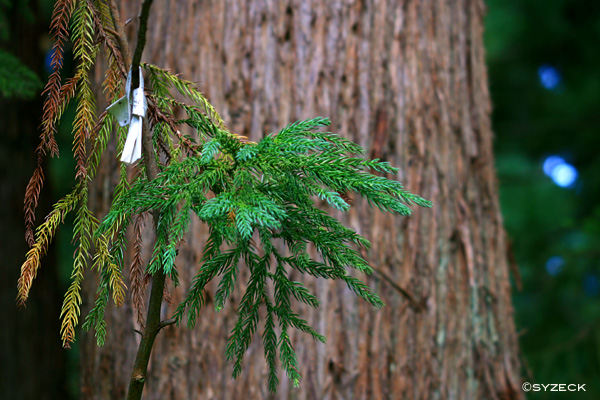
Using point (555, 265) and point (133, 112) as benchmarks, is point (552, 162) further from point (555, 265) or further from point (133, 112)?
point (133, 112)

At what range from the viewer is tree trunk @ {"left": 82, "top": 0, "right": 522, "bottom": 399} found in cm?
158

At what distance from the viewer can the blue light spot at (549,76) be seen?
246 inches

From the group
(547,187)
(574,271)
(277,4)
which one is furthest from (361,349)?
(547,187)

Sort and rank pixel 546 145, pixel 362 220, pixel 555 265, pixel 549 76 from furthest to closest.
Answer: pixel 549 76 < pixel 546 145 < pixel 555 265 < pixel 362 220

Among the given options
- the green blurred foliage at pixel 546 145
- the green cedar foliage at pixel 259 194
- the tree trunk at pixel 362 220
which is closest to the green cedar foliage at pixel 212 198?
the green cedar foliage at pixel 259 194

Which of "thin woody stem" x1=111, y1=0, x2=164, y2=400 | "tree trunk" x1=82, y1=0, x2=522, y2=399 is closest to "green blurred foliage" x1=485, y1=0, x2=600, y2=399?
"tree trunk" x1=82, y1=0, x2=522, y2=399

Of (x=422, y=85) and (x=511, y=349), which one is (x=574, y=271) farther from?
(x=422, y=85)

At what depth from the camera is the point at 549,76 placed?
6398mm

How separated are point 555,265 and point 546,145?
6.64 feet

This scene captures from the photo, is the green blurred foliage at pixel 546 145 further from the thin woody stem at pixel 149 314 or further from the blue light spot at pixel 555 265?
the thin woody stem at pixel 149 314

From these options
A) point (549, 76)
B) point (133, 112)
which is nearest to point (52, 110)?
point (133, 112)

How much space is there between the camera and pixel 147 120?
0.85m

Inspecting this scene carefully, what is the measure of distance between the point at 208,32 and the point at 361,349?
1.14m

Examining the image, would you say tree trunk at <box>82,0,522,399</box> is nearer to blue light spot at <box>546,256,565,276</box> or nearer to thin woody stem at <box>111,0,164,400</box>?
thin woody stem at <box>111,0,164,400</box>
